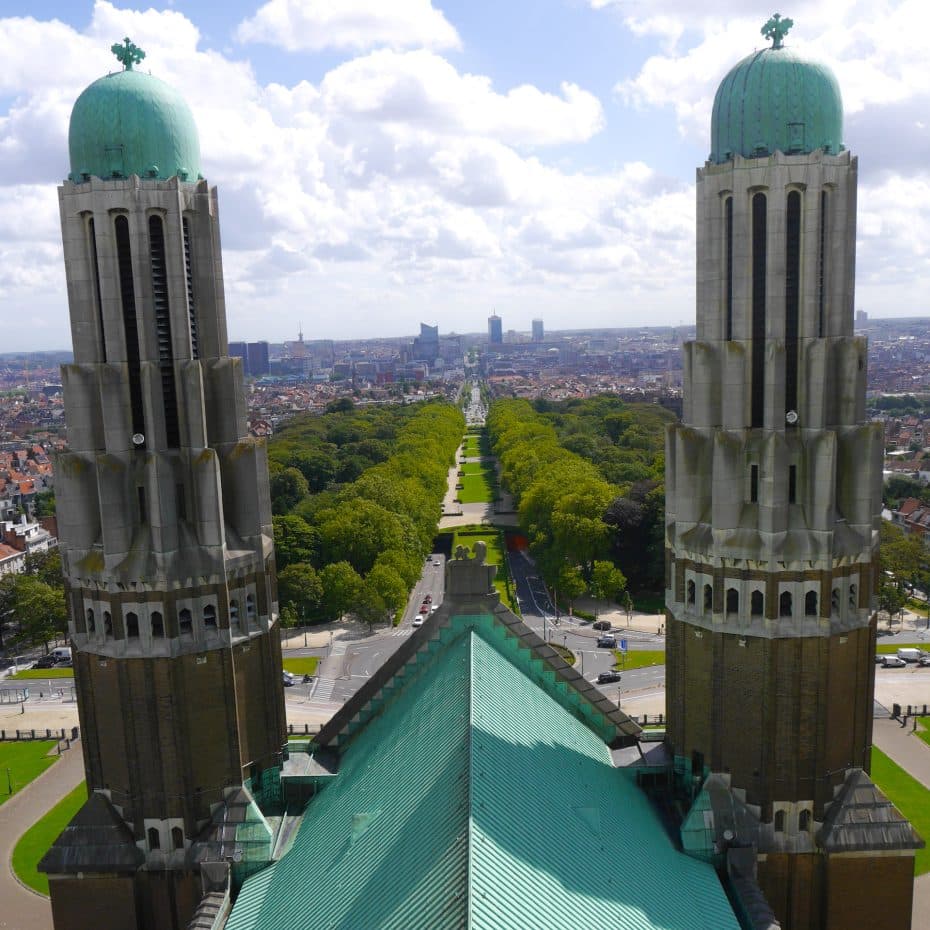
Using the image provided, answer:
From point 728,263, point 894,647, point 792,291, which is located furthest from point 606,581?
point 728,263

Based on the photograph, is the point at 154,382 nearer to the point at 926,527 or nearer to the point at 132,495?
the point at 132,495

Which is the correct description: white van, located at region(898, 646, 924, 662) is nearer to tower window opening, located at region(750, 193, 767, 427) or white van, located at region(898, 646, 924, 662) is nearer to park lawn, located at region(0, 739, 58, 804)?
tower window opening, located at region(750, 193, 767, 427)

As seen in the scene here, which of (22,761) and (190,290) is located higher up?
(190,290)

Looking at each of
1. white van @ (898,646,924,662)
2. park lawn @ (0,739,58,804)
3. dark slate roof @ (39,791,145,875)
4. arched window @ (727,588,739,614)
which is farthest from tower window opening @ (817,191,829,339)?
white van @ (898,646,924,662)

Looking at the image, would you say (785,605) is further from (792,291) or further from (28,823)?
(28,823)

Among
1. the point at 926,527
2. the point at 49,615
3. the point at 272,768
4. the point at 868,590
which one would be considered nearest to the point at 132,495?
the point at 272,768
